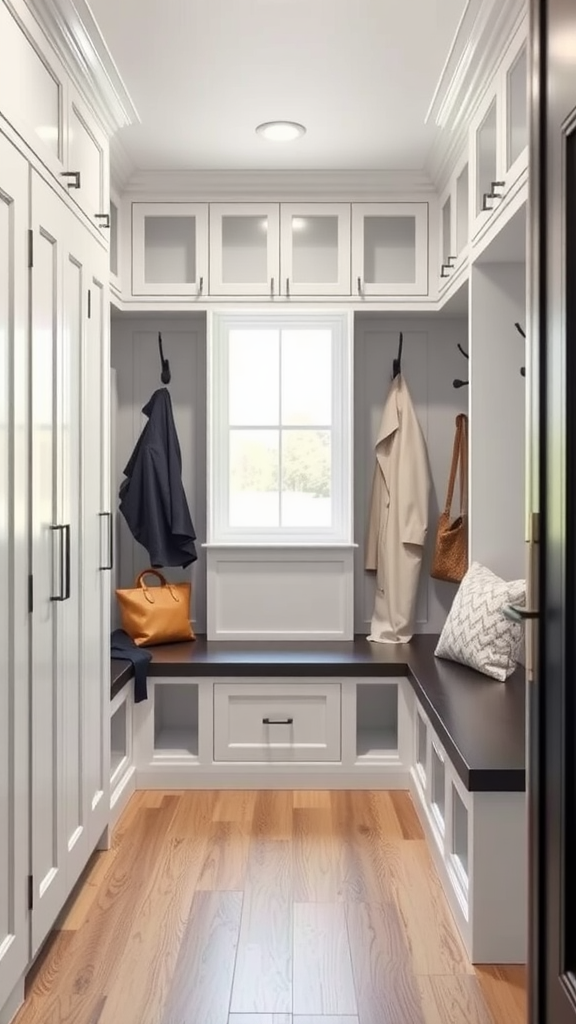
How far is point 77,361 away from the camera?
2490 mm

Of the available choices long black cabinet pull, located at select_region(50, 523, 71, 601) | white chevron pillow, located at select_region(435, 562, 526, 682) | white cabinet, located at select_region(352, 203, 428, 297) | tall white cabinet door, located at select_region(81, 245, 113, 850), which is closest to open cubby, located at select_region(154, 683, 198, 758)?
tall white cabinet door, located at select_region(81, 245, 113, 850)

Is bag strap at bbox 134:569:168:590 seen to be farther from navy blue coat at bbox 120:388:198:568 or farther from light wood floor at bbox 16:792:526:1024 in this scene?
light wood floor at bbox 16:792:526:1024

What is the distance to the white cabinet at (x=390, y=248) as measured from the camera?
378 cm

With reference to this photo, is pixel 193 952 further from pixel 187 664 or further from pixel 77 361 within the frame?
pixel 77 361

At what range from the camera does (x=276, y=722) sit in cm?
344

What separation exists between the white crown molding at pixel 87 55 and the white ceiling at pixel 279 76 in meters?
0.04

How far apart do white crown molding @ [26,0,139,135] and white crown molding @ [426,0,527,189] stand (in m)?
1.07

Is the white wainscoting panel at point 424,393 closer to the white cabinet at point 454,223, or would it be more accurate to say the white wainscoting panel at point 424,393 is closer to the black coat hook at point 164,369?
the white cabinet at point 454,223

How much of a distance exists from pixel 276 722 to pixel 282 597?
2.07 feet

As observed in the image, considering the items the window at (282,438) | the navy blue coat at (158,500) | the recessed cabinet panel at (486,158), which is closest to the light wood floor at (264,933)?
the navy blue coat at (158,500)

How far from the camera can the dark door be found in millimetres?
1255

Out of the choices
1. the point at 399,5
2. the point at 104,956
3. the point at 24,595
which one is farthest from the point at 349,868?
the point at 399,5

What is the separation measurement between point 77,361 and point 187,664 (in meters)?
1.40

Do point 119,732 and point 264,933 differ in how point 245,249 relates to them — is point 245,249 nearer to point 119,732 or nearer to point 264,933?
point 119,732
